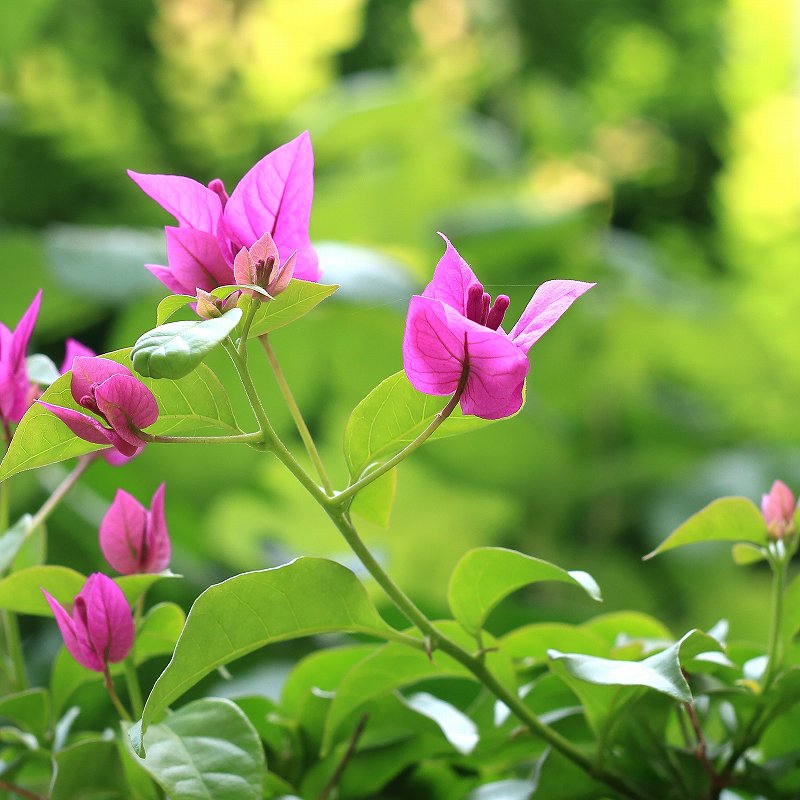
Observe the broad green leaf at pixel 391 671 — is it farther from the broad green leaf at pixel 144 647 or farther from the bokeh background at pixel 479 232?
the bokeh background at pixel 479 232

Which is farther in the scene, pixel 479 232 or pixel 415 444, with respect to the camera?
pixel 479 232

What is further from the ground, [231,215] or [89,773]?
[231,215]

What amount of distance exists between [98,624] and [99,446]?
36 millimetres

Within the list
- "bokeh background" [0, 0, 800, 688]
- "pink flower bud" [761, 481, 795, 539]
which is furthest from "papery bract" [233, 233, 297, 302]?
"bokeh background" [0, 0, 800, 688]

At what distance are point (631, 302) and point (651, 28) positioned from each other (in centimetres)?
79

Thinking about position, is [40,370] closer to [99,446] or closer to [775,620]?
[99,446]

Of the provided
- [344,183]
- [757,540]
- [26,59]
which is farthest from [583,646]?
[26,59]

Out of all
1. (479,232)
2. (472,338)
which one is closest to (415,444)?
(472,338)

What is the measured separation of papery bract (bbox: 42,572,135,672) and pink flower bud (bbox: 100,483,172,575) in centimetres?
2

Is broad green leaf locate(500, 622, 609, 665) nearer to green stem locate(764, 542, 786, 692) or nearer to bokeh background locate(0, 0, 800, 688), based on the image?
green stem locate(764, 542, 786, 692)

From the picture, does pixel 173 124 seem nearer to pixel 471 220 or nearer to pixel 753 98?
pixel 471 220

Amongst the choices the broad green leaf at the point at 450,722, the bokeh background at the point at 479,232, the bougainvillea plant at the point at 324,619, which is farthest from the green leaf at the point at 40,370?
the bokeh background at the point at 479,232

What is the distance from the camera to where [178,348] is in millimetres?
132

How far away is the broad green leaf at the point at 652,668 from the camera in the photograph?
15 centimetres
